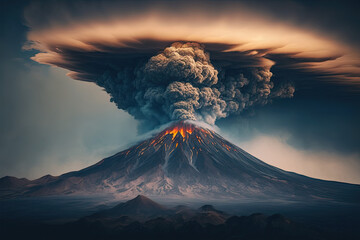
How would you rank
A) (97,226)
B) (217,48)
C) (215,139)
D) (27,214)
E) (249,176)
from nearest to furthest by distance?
(97,226)
(27,214)
(217,48)
(249,176)
(215,139)

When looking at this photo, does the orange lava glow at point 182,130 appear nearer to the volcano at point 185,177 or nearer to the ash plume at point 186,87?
the volcano at point 185,177

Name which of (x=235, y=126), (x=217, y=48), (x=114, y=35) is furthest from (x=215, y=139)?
(x=114, y=35)

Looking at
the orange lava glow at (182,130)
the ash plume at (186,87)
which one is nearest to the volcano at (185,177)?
the orange lava glow at (182,130)

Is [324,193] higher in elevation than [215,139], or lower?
lower

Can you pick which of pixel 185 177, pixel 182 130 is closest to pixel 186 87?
pixel 182 130

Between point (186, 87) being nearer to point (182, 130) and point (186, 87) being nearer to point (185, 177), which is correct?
point (182, 130)

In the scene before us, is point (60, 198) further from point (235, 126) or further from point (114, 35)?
point (235, 126)
